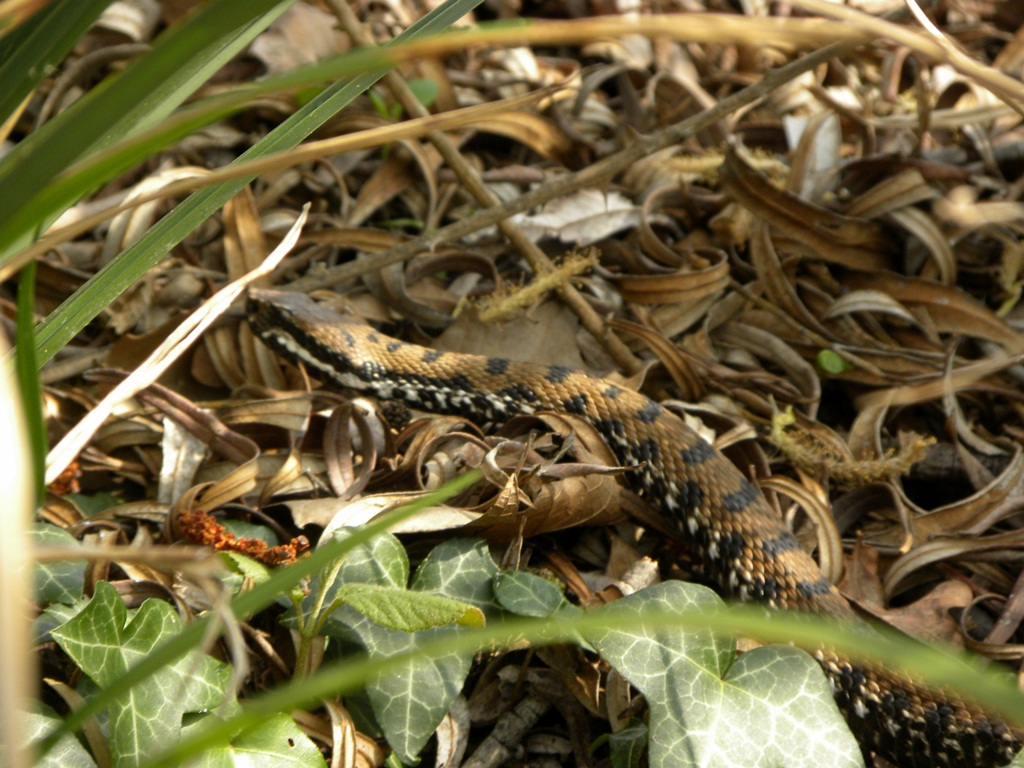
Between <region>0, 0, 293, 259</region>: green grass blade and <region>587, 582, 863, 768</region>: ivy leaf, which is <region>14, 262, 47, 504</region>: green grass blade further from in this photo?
<region>587, 582, 863, 768</region>: ivy leaf

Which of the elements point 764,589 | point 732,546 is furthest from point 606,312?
point 764,589

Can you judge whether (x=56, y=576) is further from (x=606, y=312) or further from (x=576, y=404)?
(x=606, y=312)

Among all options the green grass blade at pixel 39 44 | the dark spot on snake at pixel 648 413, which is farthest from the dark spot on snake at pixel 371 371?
the green grass blade at pixel 39 44

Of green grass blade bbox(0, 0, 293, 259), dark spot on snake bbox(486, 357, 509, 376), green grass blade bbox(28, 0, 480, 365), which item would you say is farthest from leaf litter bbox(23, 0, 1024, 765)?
green grass blade bbox(0, 0, 293, 259)

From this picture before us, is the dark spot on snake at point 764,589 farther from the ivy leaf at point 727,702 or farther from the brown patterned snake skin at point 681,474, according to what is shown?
the ivy leaf at point 727,702

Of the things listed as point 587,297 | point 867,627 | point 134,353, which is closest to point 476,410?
point 587,297

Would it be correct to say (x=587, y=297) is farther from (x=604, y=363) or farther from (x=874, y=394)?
(x=874, y=394)
